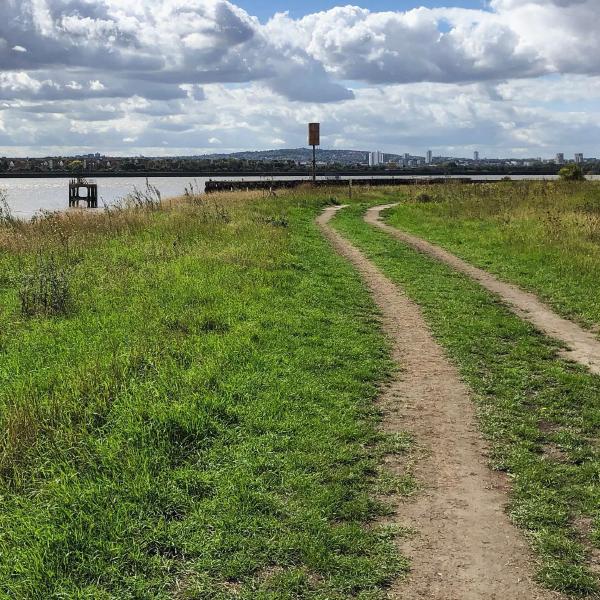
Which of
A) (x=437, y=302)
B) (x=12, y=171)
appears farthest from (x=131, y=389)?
(x=12, y=171)

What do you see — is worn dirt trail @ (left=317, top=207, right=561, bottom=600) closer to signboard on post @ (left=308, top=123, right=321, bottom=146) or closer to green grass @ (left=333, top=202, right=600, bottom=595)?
green grass @ (left=333, top=202, right=600, bottom=595)

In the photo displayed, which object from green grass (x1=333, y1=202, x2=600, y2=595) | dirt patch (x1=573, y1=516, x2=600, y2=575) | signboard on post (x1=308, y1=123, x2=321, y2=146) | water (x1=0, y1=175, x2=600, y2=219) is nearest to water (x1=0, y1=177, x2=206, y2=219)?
water (x1=0, y1=175, x2=600, y2=219)

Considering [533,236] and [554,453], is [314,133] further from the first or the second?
[554,453]

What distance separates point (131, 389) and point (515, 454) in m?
3.63

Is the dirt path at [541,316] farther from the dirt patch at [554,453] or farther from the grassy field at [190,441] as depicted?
the grassy field at [190,441]

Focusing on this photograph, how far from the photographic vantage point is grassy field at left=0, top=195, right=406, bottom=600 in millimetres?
3742

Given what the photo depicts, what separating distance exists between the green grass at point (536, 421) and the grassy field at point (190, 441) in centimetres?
93

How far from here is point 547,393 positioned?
21.5 ft

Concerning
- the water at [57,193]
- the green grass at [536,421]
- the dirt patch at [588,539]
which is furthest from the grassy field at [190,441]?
the water at [57,193]

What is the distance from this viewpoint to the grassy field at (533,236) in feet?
38.1

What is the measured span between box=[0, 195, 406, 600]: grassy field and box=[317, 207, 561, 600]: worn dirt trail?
0.69 feet

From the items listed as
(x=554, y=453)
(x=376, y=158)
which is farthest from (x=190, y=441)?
(x=376, y=158)

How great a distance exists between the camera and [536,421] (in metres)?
5.84

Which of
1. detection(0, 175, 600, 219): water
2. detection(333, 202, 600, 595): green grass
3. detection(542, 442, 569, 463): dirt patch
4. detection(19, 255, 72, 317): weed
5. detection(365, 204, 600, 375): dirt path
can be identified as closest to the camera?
detection(333, 202, 600, 595): green grass
